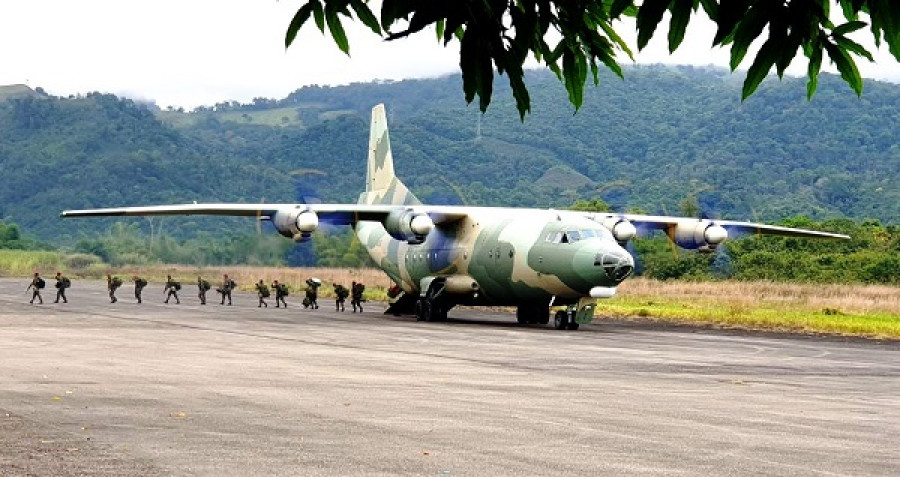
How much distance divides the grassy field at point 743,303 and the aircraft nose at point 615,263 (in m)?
5.99

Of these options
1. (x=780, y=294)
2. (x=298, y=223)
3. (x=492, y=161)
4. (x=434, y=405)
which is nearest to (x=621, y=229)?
(x=298, y=223)

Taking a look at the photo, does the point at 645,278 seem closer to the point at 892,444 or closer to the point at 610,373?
the point at 610,373

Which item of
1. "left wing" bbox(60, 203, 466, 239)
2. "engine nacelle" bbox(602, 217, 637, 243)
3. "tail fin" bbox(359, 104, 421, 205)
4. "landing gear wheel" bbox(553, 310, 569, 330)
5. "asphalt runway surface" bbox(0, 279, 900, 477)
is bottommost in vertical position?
"asphalt runway surface" bbox(0, 279, 900, 477)

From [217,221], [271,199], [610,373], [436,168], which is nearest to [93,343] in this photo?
[610,373]

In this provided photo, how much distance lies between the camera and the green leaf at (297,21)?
201 inches

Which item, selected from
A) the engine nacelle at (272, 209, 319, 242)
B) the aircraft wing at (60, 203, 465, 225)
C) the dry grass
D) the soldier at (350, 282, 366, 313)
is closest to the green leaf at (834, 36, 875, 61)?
the engine nacelle at (272, 209, 319, 242)

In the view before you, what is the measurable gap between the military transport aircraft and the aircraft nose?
0.02 metres

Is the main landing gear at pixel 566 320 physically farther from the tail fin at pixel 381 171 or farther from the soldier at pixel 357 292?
the soldier at pixel 357 292

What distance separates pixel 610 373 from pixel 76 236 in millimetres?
132258

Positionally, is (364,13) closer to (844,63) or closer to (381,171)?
(844,63)

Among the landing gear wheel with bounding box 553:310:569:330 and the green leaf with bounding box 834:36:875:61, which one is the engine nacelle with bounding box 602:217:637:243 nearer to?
the landing gear wheel with bounding box 553:310:569:330

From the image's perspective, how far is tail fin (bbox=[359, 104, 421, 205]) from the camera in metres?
43.5

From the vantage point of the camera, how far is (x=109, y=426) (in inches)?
508

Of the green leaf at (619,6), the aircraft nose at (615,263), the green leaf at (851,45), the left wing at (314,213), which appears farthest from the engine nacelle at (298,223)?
the green leaf at (851,45)
